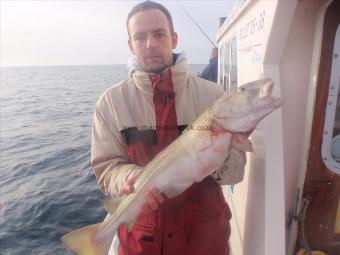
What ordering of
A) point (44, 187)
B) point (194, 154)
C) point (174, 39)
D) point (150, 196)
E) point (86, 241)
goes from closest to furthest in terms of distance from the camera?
1. point (194, 154)
2. point (150, 196)
3. point (86, 241)
4. point (174, 39)
5. point (44, 187)

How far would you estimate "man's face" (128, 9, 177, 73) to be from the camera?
121 inches

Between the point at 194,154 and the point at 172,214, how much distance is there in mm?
692

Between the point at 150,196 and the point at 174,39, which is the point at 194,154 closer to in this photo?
the point at 150,196

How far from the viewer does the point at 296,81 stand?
2.77 m

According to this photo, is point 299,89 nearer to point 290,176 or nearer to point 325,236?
point 290,176

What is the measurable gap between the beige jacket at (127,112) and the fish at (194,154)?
0.84 ft

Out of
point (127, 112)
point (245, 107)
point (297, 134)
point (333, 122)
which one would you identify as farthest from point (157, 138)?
point (333, 122)

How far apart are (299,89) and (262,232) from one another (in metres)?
1.19

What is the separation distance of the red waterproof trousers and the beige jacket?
0.08 m

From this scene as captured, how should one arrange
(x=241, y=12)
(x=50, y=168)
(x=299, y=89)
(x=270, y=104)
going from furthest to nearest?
(x=50, y=168)
(x=241, y=12)
(x=299, y=89)
(x=270, y=104)

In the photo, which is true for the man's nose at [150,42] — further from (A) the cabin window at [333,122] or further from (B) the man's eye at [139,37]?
(A) the cabin window at [333,122]

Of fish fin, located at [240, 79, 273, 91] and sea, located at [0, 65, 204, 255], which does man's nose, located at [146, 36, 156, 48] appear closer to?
fish fin, located at [240, 79, 273, 91]

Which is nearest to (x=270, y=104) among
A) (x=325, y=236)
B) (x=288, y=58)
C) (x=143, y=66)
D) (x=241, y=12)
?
(x=288, y=58)

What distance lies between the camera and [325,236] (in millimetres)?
3041
